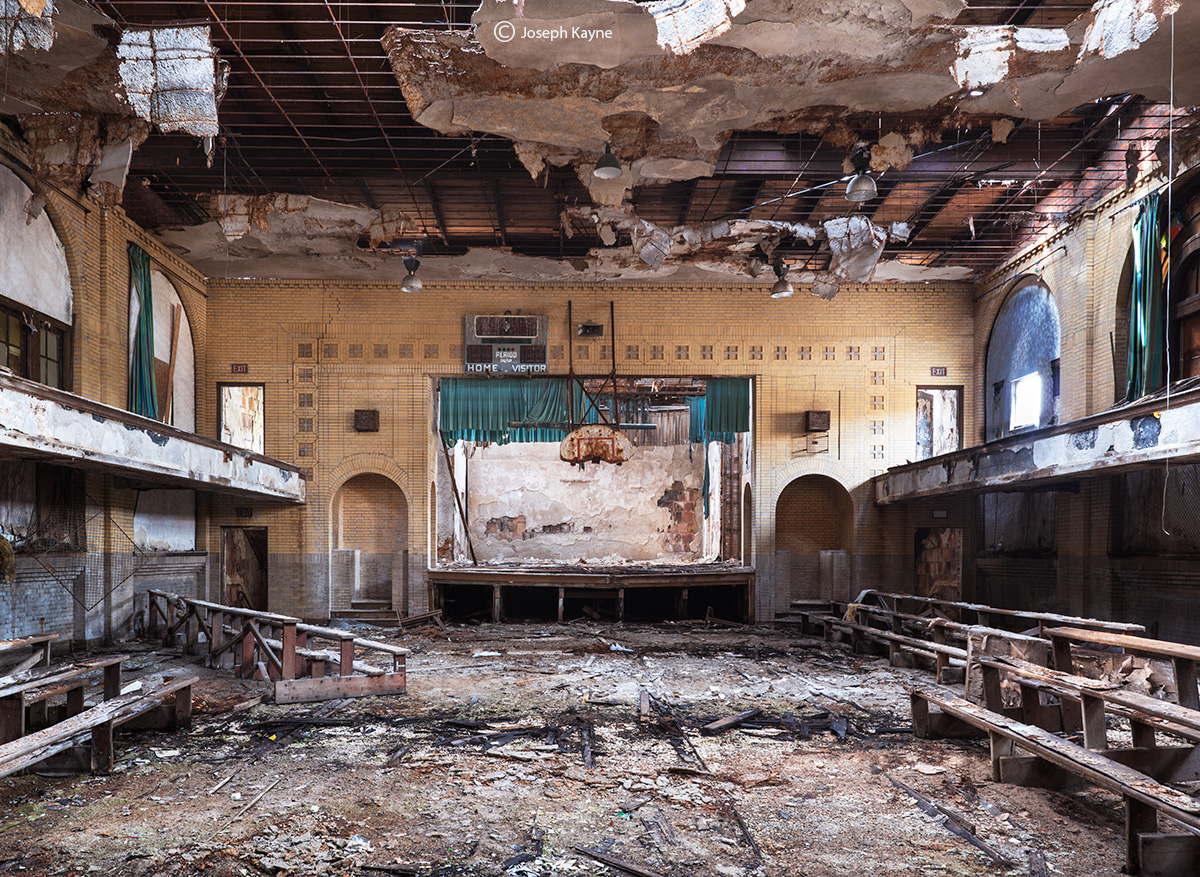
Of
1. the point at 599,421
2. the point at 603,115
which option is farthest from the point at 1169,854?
the point at 599,421

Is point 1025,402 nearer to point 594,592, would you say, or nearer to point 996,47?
point 996,47

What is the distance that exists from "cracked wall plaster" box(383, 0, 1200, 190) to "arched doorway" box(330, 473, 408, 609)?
996 cm

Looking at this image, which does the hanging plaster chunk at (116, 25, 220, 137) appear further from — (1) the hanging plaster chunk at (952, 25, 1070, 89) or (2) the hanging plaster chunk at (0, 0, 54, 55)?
(1) the hanging plaster chunk at (952, 25, 1070, 89)

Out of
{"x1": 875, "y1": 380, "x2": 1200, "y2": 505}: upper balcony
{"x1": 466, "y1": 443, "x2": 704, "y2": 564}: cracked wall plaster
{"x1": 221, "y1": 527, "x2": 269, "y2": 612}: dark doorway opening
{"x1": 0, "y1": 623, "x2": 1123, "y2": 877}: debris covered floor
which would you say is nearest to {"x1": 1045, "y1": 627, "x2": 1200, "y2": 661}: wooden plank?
{"x1": 0, "y1": 623, "x2": 1123, "y2": 877}: debris covered floor

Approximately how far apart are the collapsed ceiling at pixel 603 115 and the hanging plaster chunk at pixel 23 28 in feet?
0.10

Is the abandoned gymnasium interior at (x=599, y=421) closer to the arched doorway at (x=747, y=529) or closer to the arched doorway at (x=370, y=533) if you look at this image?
the arched doorway at (x=370, y=533)

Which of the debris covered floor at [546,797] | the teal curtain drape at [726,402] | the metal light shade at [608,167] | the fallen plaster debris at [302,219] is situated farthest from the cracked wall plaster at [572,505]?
the metal light shade at [608,167]

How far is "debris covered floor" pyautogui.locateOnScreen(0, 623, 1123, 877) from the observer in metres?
5.04

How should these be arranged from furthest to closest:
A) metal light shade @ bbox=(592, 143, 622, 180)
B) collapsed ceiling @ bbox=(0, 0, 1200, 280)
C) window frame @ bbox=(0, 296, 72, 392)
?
window frame @ bbox=(0, 296, 72, 392)
metal light shade @ bbox=(592, 143, 622, 180)
collapsed ceiling @ bbox=(0, 0, 1200, 280)

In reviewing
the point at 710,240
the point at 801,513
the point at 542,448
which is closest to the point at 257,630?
the point at 710,240

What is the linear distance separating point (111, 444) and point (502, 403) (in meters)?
9.31

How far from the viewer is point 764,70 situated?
968cm

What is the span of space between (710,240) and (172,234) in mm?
10531

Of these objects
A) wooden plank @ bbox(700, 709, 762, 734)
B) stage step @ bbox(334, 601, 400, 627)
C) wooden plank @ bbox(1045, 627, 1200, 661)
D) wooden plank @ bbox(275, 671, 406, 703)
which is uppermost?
wooden plank @ bbox(1045, 627, 1200, 661)
